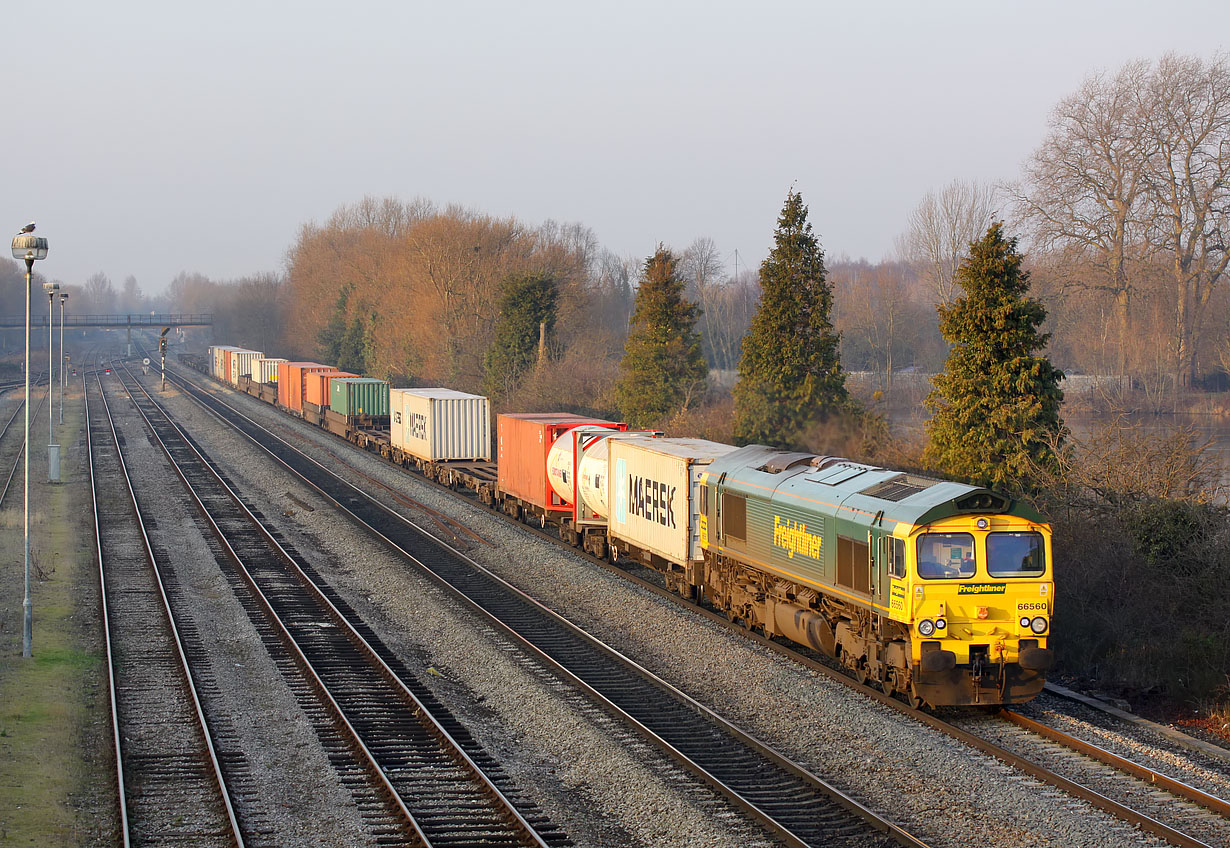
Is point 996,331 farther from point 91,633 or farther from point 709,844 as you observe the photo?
point 91,633

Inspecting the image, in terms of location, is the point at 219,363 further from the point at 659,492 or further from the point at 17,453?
the point at 659,492

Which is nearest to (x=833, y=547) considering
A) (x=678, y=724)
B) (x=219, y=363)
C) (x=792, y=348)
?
(x=678, y=724)

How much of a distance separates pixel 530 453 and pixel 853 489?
14.1 meters

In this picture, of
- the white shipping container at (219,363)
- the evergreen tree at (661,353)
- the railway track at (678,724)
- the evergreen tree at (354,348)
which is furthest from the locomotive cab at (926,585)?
the white shipping container at (219,363)

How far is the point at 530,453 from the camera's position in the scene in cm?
2839

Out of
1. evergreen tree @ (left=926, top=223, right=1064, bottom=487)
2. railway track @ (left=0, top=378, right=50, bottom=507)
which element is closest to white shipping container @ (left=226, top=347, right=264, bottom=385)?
railway track @ (left=0, top=378, right=50, bottom=507)

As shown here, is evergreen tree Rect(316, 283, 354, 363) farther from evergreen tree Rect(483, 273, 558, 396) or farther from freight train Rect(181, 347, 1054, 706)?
Result: freight train Rect(181, 347, 1054, 706)

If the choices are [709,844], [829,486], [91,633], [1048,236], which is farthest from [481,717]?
[1048,236]

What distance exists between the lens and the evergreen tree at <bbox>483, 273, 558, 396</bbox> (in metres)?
52.3

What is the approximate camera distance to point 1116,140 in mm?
46375

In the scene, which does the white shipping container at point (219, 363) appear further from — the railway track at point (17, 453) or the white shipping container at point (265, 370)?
the railway track at point (17, 453)

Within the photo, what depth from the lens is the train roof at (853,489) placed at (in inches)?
535

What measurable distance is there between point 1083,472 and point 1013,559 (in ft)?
21.3

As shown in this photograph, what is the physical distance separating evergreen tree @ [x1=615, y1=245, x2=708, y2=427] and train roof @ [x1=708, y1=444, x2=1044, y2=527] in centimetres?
2064
